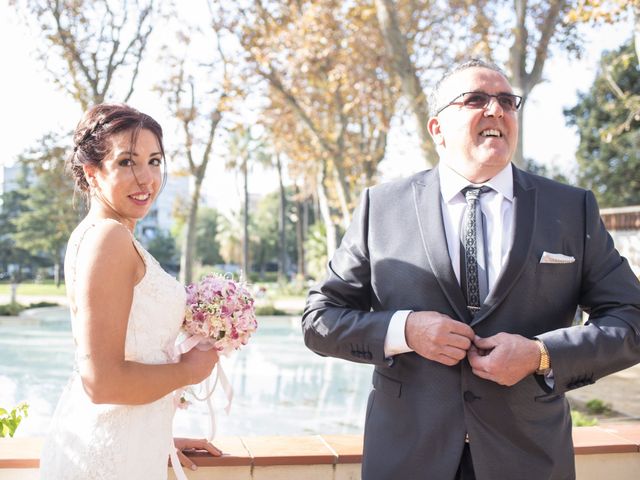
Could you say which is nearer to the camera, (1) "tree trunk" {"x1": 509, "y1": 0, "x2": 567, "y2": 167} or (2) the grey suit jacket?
(2) the grey suit jacket

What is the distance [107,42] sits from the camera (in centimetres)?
1652

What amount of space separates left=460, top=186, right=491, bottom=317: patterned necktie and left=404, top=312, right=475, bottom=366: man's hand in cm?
15

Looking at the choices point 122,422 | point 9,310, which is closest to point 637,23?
point 122,422

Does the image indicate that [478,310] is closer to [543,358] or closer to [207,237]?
[543,358]

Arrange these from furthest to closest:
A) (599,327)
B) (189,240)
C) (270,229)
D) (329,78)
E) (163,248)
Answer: (163,248), (270,229), (189,240), (329,78), (599,327)

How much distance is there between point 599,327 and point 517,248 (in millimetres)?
312

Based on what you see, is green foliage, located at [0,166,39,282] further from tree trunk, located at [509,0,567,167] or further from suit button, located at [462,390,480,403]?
suit button, located at [462,390,480,403]

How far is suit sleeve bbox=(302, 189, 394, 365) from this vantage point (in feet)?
6.58

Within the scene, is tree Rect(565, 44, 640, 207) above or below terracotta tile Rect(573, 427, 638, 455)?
above

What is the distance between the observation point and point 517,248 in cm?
199

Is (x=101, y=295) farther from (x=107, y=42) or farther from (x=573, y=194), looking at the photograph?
(x=107, y=42)

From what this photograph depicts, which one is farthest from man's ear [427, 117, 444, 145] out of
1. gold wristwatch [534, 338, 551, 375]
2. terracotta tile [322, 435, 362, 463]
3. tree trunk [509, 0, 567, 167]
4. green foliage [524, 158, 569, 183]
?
green foliage [524, 158, 569, 183]

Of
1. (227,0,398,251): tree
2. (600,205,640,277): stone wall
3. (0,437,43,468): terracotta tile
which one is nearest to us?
(0,437,43,468): terracotta tile

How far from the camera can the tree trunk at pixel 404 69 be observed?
25.9 feet
